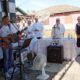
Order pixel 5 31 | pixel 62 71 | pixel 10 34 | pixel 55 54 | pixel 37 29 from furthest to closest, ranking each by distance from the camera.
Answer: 1. pixel 37 29
2. pixel 55 54
3. pixel 62 71
4. pixel 5 31
5. pixel 10 34

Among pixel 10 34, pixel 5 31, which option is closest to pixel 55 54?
pixel 5 31

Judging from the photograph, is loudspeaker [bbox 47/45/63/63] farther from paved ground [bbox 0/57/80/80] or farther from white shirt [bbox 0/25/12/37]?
white shirt [bbox 0/25/12/37]

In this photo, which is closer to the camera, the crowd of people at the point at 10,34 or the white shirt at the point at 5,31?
the crowd of people at the point at 10,34

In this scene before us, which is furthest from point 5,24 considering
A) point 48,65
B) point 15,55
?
point 48,65

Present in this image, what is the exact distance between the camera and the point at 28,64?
9086mm

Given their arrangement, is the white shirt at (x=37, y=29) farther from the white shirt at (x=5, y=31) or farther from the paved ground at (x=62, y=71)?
the white shirt at (x=5, y=31)

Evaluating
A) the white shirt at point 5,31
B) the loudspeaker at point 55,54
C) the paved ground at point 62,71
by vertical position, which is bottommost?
the paved ground at point 62,71

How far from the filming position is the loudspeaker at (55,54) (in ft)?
30.9

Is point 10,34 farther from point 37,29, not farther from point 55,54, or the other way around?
point 37,29

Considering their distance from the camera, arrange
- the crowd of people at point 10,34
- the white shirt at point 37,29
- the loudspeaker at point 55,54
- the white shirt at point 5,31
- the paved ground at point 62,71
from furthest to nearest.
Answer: the white shirt at point 37,29, the loudspeaker at point 55,54, the paved ground at point 62,71, the white shirt at point 5,31, the crowd of people at point 10,34

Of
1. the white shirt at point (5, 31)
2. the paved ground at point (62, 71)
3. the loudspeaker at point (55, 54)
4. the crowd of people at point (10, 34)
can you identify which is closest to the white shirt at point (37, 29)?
the crowd of people at point (10, 34)

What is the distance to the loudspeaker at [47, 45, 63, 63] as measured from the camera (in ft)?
30.9

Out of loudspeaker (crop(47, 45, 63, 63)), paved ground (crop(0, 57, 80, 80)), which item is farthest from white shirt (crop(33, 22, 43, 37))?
paved ground (crop(0, 57, 80, 80))

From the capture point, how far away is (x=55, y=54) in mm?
9508
